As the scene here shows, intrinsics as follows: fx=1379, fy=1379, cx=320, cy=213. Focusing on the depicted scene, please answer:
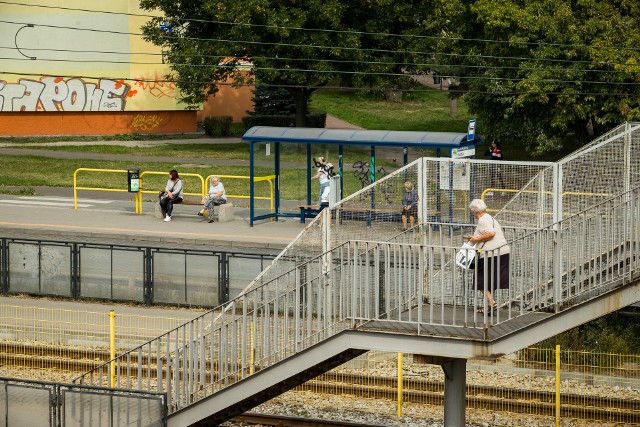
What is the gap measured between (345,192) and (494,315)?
54.0 ft

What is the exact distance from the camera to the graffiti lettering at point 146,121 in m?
54.2

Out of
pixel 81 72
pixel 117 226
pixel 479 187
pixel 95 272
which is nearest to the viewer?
pixel 479 187

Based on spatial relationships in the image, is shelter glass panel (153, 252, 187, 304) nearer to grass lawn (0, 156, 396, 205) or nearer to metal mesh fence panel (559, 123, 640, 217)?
grass lawn (0, 156, 396, 205)

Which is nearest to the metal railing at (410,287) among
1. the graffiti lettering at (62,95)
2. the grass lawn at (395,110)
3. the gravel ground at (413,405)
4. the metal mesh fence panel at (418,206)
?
the metal mesh fence panel at (418,206)

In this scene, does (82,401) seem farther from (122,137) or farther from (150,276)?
(122,137)

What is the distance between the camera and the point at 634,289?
14375 mm

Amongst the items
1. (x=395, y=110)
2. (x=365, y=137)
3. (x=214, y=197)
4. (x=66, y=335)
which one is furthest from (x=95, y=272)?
(x=395, y=110)

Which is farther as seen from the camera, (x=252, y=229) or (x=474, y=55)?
(x=474, y=55)

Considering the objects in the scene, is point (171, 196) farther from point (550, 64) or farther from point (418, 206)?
point (418, 206)

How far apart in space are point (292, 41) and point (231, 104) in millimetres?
12205

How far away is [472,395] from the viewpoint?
66.2 feet

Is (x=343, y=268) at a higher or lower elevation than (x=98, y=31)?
lower

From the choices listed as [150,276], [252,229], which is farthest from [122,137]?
[150,276]

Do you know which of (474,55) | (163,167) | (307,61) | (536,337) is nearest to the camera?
(536,337)
